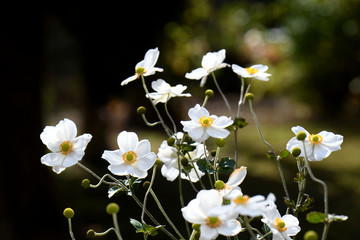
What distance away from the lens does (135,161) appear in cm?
67

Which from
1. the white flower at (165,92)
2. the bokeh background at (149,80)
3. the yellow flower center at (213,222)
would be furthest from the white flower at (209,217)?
the bokeh background at (149,80)

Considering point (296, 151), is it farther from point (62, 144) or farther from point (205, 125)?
point (62, 144)

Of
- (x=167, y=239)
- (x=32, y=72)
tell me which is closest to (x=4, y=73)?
(x=32, y=72)

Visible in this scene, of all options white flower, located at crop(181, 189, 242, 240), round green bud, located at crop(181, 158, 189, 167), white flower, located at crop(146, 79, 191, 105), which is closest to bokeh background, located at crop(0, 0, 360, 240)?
white flower, located at crop(146, 79, 191, 105)

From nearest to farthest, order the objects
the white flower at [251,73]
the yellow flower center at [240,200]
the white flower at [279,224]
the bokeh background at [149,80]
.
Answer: the yellow flower center at [240,200] < the white flower at [279,224] < the white flower at [251,73] < the bokeh background at [149,80]

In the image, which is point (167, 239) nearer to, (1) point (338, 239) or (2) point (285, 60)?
(1) point (338, 239)

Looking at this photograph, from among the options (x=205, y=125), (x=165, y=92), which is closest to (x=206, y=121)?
(x=205, y=125)

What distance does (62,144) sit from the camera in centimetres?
67

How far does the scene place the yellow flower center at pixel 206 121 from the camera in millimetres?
670

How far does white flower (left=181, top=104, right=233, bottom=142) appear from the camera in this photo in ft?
2.15

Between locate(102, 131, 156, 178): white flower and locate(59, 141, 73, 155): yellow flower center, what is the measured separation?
0.05m

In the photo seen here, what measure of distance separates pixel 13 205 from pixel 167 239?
2.66 ft

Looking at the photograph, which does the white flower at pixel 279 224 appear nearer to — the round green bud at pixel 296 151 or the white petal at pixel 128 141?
the round green bud at pixel 296 151

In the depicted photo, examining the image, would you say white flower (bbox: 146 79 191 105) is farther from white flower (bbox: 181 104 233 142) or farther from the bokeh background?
the bokeh background
